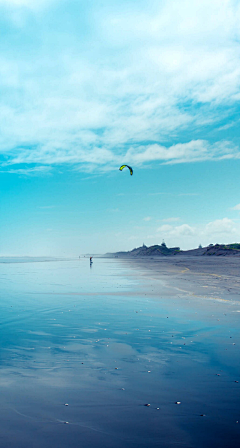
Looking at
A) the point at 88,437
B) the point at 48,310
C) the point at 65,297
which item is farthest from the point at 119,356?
the point at 65,297

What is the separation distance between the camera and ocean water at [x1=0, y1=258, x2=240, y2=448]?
5008 millimetres

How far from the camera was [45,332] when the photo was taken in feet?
36.7

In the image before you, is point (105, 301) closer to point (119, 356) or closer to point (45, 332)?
point (45, 332)

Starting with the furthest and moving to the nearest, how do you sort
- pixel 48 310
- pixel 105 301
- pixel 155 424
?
1. pixel 105 301
2. pixel 48 310
3. pixel 155 424

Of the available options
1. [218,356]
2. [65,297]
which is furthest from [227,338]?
[65,297]

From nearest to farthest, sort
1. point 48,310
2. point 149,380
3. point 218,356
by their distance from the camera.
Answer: point 149,380 → point 218,356 → point 48,310

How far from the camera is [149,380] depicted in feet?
23.2

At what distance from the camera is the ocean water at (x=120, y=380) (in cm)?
501

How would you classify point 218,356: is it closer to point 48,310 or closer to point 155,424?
point 155,424

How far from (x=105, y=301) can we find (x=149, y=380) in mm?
10848

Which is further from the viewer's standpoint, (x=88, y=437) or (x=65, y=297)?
(x=65, y=297)

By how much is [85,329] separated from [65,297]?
26.6ft

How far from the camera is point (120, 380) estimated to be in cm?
702

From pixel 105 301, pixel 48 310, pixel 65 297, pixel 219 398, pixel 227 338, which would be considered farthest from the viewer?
pixel 65 297
